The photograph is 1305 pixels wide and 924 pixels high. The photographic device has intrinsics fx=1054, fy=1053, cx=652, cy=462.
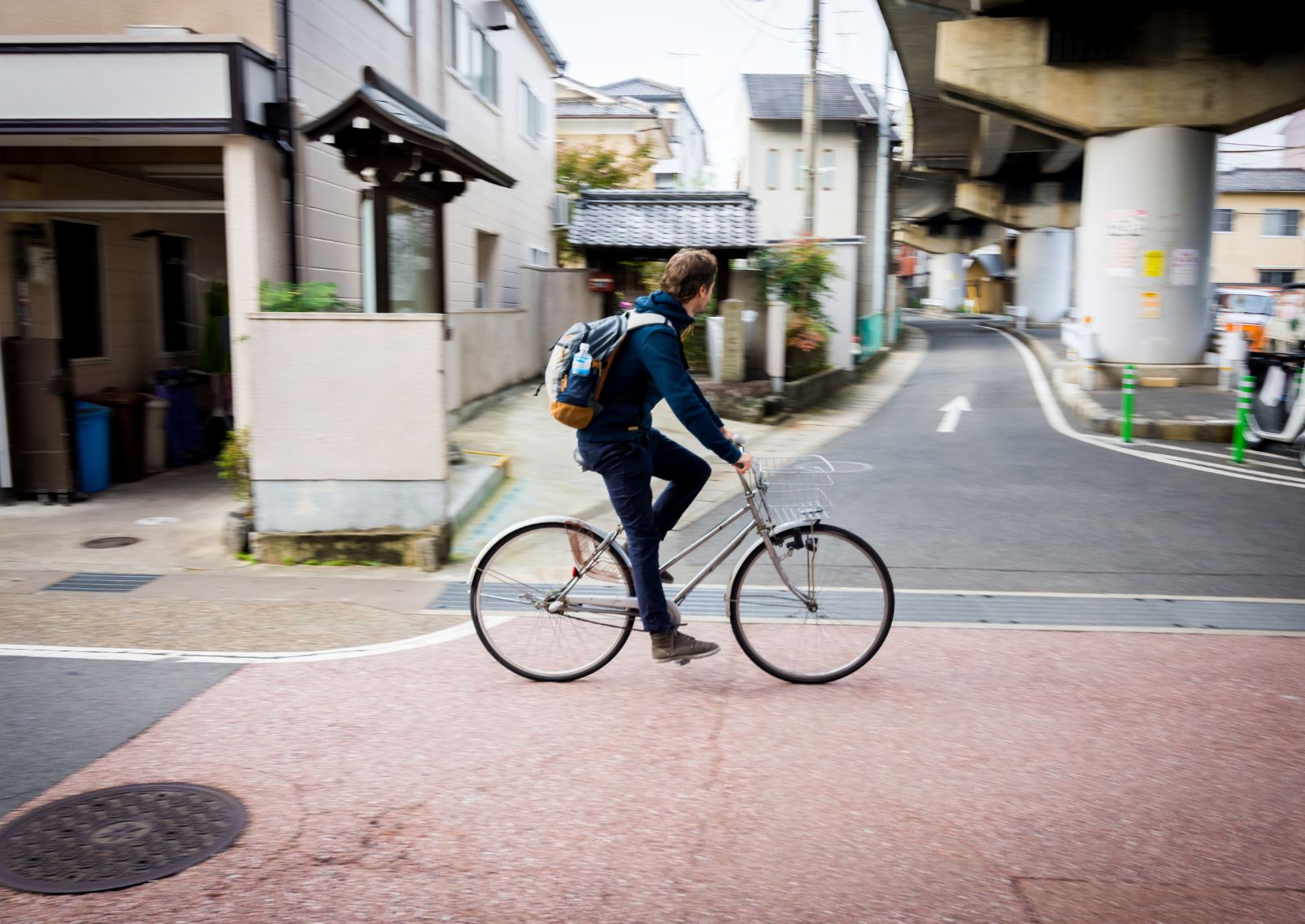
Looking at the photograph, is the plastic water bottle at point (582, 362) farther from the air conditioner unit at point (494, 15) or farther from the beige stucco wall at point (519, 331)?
the air conditioner unit at point (494, 15)

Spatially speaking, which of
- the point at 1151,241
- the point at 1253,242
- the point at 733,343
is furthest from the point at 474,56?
the point at 1253,242

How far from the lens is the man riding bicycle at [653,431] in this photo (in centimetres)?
445

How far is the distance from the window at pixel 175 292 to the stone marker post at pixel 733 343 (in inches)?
299

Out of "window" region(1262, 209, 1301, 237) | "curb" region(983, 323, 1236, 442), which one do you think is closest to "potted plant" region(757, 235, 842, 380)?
"curb" region(983, 323, 1236, 442)

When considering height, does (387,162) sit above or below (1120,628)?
above

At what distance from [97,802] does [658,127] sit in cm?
3825

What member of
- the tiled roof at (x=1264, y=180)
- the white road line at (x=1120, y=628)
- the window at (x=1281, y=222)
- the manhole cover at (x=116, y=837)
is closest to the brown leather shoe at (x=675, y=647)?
the white road line at (x=1120, y=628)

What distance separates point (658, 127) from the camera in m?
39.3

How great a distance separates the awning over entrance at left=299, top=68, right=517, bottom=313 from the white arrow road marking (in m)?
7.90

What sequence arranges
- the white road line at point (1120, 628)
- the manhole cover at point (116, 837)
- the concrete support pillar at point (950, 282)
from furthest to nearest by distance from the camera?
the concrete support pillar at point (950, 282) < the white road line at point (1120, 628) < the manhole cover at point (116, 837)

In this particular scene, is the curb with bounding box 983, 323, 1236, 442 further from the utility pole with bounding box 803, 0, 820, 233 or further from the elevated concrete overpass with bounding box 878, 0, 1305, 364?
the utility pole with bounding box 803, 0, 820, 233

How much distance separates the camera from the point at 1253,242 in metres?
50.5

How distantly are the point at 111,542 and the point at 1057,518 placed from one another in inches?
296

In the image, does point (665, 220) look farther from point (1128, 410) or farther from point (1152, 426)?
point (1152, 426)
